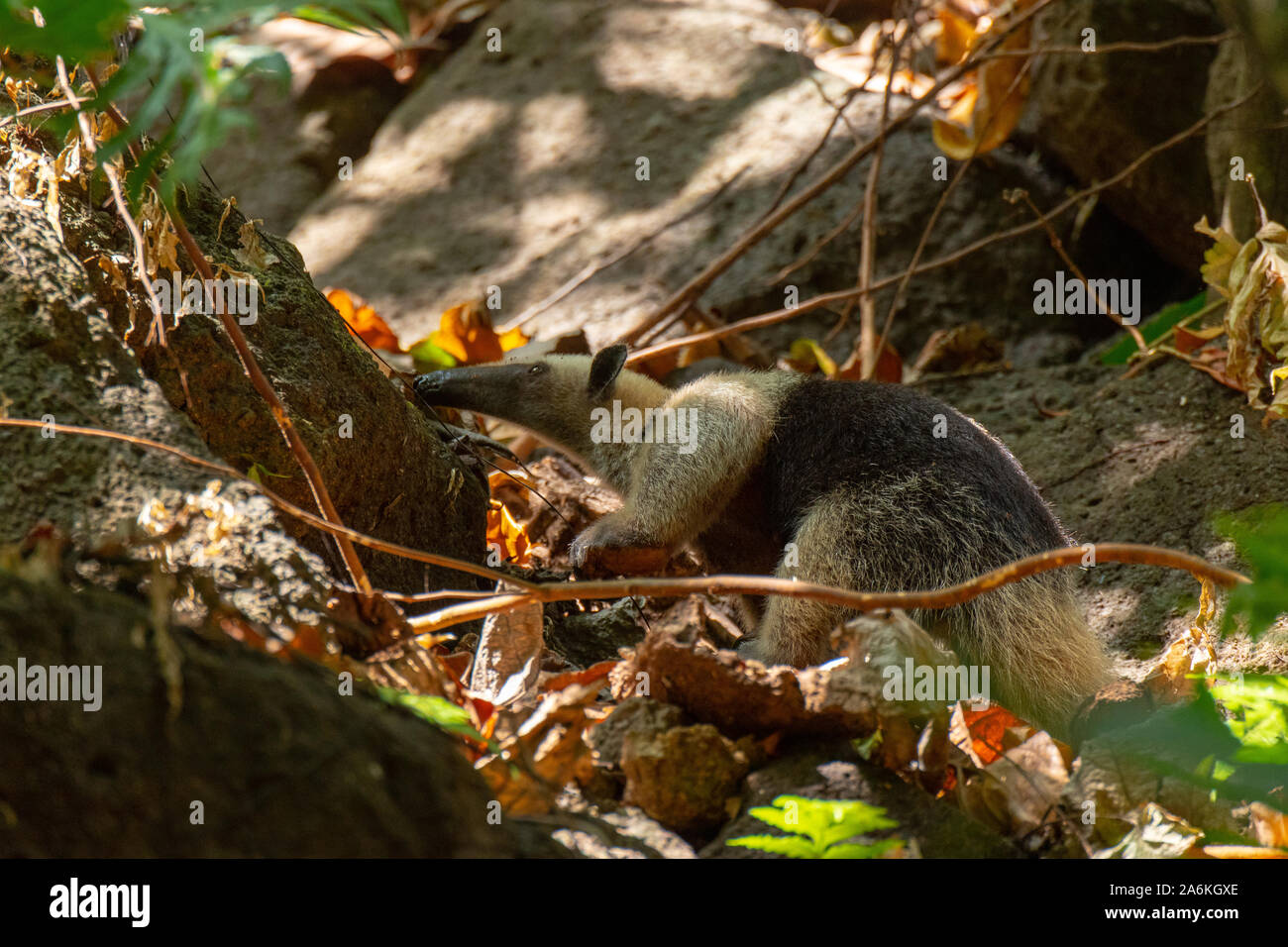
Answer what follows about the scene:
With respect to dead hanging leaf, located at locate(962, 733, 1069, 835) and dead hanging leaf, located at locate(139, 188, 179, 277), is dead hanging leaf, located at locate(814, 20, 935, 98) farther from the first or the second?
dead hanging leaf, located at locate(962, 733, 1069, 835)

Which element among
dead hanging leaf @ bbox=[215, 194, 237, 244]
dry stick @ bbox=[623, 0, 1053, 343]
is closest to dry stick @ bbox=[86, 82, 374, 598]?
dead hanging leaf @ bbox=[215, 194, 237, 244]

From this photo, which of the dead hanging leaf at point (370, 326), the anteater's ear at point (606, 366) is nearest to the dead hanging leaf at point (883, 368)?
the anteater's ear at point (606, 366)

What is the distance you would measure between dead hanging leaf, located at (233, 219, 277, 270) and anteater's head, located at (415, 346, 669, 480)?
1115mm

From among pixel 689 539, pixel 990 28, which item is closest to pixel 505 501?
pixel 689 539

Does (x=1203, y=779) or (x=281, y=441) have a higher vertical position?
(x=281, y=441)

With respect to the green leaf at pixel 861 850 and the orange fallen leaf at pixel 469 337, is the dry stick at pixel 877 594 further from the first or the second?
the orange fallen leaf at pixel 469 337

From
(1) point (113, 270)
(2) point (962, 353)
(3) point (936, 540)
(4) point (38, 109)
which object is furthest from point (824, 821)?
(2) point (962, 353)

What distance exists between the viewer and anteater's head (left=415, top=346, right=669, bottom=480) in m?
4.78

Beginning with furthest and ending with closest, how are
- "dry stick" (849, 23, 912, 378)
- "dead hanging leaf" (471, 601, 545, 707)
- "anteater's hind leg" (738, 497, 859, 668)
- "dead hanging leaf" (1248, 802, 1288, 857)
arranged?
"dry stick" (849, 23, 912, 378), "anteater's hind leg" (738, 497, 859, 668), "dead hanging leaf" (471, 601, 545, 707), "dead hanging leaf" (1248, 802, 1288, 857)

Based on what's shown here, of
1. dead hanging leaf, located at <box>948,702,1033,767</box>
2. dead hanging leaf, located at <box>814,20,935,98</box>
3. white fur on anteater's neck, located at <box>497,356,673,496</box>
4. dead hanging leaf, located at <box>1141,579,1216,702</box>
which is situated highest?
dead hanging leaf, located at <box>814,20,935,98</box>

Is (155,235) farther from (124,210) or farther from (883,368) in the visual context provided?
(883,368)

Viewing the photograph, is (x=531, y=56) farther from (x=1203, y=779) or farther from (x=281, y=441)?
(x=1203, y=779)

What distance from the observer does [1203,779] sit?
237 cm
